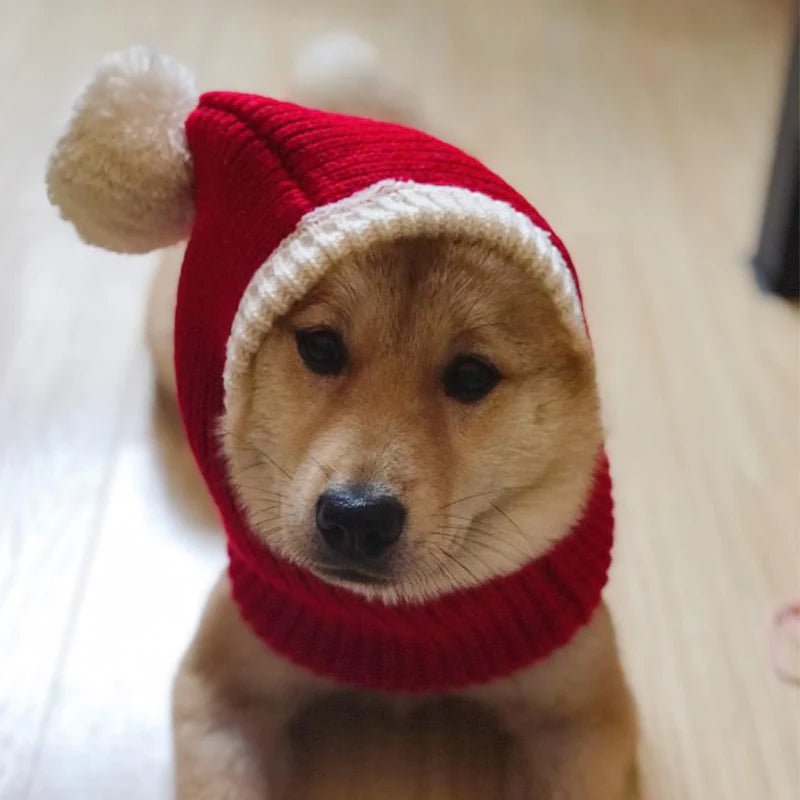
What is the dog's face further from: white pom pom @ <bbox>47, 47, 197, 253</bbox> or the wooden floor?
the wooden floor

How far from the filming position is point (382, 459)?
0.82 meters

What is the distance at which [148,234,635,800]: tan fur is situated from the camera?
85 centimetres

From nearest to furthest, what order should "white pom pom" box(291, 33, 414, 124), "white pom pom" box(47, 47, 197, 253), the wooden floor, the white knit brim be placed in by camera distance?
1. the white knit brim
2. "white pom pom" box(47, 47, 197, 253)
3. the wooden floor
4. "white pom pom" box(291, 33, 414, 124)

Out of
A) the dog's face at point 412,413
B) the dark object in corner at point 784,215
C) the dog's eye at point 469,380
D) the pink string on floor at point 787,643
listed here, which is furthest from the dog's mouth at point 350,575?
the dark object in corner at point 784,215

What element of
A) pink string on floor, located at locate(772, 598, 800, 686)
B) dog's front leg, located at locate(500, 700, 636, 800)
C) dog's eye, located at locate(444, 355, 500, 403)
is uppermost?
dog's eye, located at locate(444, 355, 500, 403)

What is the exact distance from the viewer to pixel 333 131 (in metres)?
0.87

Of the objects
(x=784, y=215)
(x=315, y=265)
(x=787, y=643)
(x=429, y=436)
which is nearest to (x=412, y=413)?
(x=429, y=436)

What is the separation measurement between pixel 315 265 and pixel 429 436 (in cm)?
16

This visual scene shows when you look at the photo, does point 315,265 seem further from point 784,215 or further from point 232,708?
point 784,215

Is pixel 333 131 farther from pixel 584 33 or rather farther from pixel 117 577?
pixel 584 33

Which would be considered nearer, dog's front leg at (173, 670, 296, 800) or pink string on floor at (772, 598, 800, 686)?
dog's front leg at (173, 670, 296, 800)

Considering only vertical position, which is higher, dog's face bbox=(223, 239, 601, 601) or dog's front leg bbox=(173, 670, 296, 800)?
dog's face bbox=(223, 239, 601, 601)

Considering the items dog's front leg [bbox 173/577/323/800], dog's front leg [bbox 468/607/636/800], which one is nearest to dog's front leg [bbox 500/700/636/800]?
dog's front leg [bbox 468/607/636/800]

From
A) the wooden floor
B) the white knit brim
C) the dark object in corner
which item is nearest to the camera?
the white knit brim
